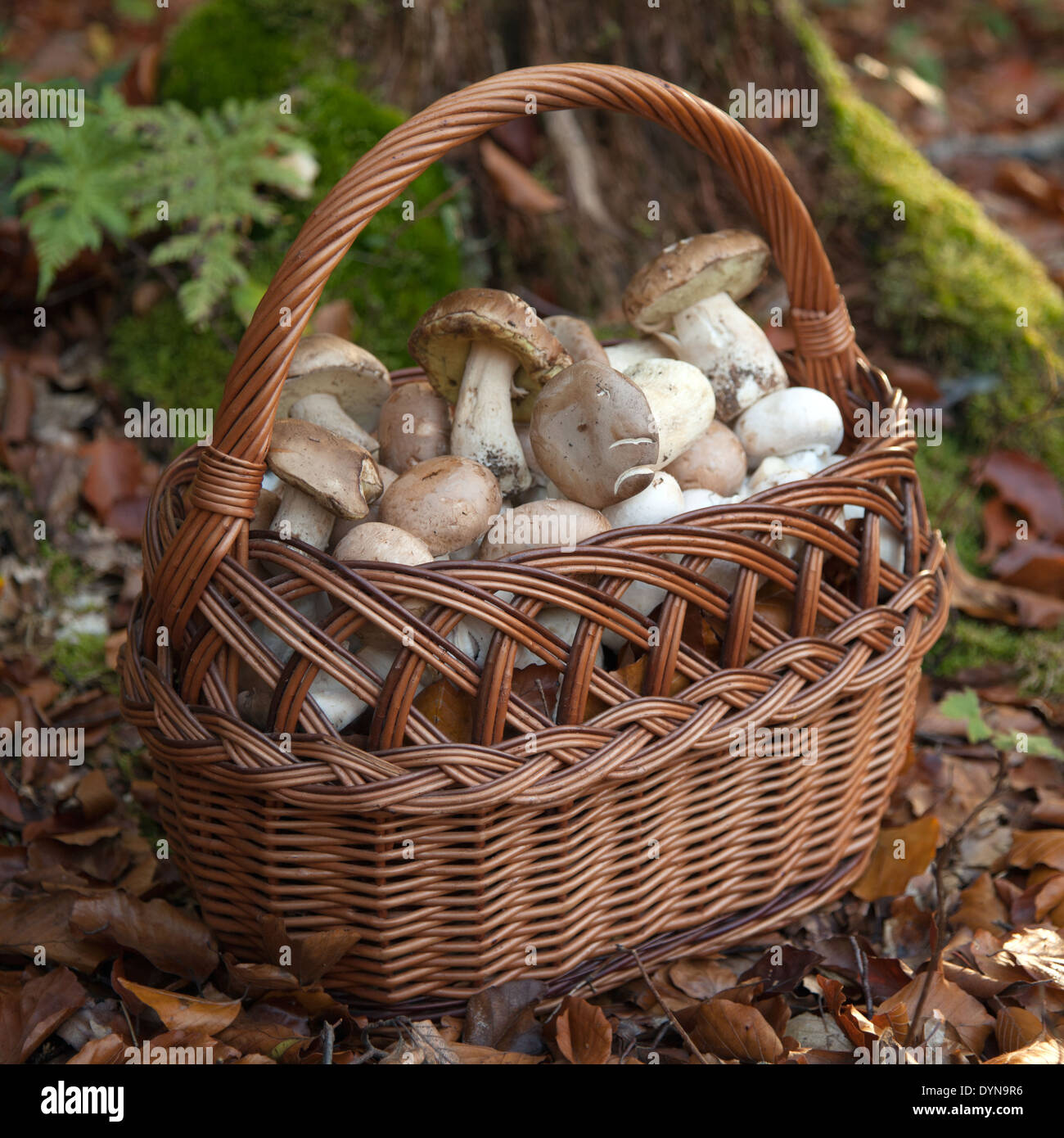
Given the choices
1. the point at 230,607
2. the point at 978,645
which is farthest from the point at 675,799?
the point at 978,645

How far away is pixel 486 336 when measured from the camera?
165 cm

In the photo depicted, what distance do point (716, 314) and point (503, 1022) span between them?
4.25ft

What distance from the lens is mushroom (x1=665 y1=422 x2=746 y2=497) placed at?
1.78 metres

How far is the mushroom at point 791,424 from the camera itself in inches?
71.8

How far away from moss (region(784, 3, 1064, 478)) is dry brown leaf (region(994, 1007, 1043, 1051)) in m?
1.87

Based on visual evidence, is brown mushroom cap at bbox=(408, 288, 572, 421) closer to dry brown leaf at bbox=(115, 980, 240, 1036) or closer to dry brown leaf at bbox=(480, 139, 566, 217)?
dry brown leaf at bbox=(115, 980, 240, 1036)

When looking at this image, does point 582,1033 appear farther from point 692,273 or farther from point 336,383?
point 692,273

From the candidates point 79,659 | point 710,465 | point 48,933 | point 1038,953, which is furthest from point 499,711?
point 79,659

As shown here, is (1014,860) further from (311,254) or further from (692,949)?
(311,254)

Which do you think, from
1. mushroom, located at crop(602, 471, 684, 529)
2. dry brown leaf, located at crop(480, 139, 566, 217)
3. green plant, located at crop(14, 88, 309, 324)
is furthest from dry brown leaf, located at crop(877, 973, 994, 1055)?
dry brown leaf, located at crop(480, 139, 566, 217)

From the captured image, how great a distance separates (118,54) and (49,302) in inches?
141

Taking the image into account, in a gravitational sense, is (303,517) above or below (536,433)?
below

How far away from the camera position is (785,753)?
1613 millimetres

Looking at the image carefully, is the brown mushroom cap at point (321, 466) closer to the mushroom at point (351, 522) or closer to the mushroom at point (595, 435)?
the mushroom at point (351, 522)
